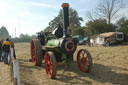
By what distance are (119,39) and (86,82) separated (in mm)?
17407

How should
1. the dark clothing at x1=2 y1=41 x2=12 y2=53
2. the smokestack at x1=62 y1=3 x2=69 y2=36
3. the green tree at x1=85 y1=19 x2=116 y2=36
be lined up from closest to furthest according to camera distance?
the smokestack at x1=62 y1=3 x2=69 y2=36 < the dark clothing at x1=2 y1=41 x2=12 y2=53 < the green tree at x1=85 y1=19 x2=116 y2=36

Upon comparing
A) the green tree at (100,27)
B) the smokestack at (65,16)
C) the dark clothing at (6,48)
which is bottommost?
the dark clothing at (6,48)

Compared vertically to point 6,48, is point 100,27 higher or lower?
higher


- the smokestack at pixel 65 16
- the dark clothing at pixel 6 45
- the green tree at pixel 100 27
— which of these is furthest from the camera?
the green tree at pixel 100 27

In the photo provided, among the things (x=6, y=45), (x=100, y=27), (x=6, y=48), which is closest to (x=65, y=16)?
(x=6, y=45)

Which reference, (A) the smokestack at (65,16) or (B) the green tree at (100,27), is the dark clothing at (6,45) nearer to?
(A) the smokestack at (65,16)

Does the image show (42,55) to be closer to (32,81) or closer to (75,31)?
(32,81)

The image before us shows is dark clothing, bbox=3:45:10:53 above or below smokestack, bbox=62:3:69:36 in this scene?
below

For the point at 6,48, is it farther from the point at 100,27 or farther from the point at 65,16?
the point at 100,27

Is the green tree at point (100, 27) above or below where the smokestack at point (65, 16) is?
above

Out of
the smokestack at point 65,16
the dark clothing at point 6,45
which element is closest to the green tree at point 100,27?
the dark clothing at point 6,45

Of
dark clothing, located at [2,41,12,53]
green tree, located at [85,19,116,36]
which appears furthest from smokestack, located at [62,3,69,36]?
green tree, located at [85,19,116,36]

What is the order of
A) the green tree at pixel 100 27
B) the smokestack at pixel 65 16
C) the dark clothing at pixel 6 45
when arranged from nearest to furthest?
the smokestack at pixel 65 16 → the dark clothing at pixel 6 45 → the green tree at pixel 100 27

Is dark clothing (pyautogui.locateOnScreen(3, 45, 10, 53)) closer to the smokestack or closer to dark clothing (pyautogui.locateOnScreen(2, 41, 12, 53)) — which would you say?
dark clothing (pyautogui.locateOnScreen(2, 41, 12, 53))
